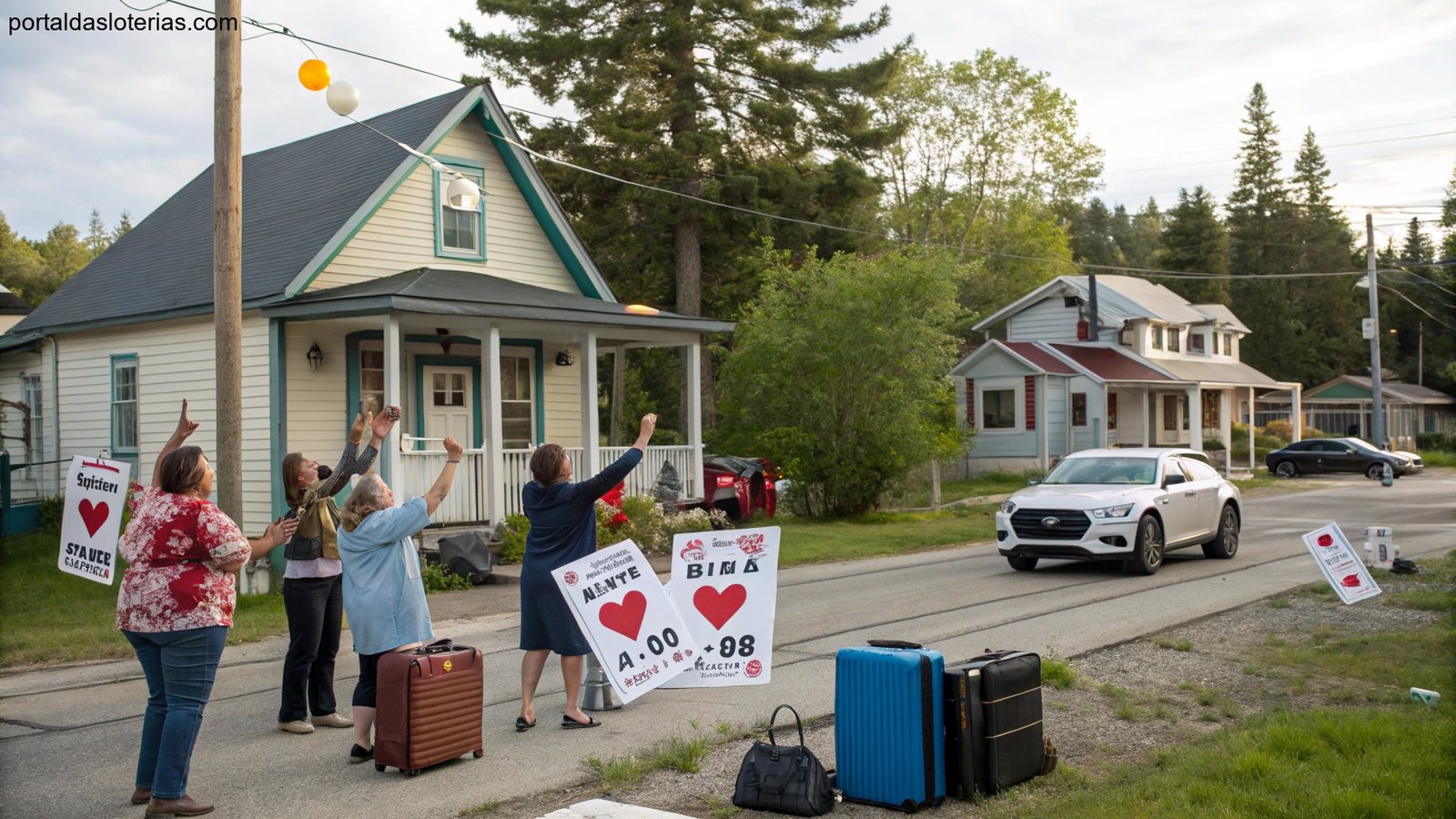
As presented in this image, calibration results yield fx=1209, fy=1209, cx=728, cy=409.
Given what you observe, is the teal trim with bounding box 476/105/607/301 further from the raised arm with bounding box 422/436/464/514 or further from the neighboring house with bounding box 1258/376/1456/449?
the neighboring house with bounding box 1258/376/1456/449

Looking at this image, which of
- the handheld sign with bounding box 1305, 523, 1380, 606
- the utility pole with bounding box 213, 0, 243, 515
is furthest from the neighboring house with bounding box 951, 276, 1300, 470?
the utility pole with bounding box 213, 0, 243, 515

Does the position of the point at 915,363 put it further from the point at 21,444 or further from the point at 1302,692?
the point at 21,444

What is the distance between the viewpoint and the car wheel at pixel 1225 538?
17094 mm

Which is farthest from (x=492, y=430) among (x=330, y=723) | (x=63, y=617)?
(x=330, y=723)

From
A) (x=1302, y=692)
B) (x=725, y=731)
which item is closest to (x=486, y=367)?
(x=725, y=731)

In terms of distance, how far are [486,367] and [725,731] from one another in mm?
10957

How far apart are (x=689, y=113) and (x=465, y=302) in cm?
1687

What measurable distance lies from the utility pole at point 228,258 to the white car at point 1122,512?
940 cm

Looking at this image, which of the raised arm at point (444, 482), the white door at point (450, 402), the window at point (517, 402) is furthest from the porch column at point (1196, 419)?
the raised arm at point (444, 482)

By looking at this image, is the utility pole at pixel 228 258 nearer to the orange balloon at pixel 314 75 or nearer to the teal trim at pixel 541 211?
the orange balloon at pixel 314 75

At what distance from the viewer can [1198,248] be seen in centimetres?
7219

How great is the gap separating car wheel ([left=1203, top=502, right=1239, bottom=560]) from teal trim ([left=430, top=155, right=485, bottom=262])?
40.7 ft

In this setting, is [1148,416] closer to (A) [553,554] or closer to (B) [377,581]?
(A) [553,554]

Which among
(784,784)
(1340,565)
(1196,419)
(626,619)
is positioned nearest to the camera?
(784,784)
